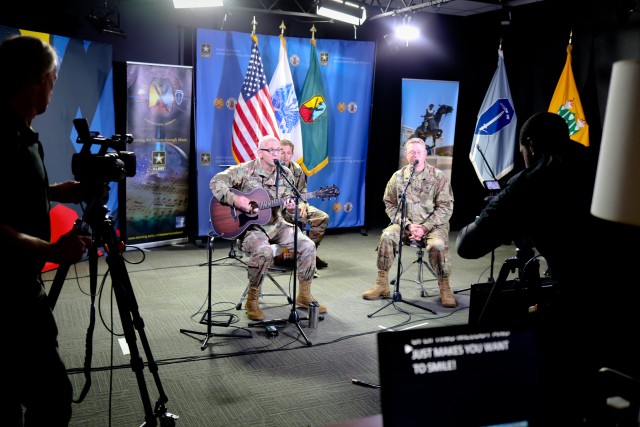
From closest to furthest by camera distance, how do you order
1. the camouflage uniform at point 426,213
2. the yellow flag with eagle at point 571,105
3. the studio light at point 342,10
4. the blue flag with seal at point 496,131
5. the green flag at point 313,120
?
the camouflage uniform at point 426,213 → the studio light at point 342,10 → the yellow flag with eagle at point 571,105 → the green flag at point 313,120 → the blue flag with seal at point 496,131

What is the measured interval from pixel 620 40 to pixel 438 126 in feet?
8.39

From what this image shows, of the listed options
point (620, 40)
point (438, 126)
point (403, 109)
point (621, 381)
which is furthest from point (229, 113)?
point (621, 381)

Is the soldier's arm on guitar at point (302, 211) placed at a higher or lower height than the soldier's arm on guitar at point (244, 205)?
lower

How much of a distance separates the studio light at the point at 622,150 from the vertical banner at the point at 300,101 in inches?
253

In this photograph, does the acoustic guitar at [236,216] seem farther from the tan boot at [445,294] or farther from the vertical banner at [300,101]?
the vertical banner at [300,101]

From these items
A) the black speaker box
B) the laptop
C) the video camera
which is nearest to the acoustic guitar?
the black speaker box

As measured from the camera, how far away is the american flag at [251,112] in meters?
7.12

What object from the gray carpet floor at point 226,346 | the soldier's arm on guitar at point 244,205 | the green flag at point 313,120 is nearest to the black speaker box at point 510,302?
the gray carpet floor at point 226,346

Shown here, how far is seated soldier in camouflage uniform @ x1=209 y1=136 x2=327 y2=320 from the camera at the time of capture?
4.59 meters

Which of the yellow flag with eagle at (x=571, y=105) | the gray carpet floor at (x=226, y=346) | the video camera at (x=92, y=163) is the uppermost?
the yellow flag with eagle at (x=571, y=105)

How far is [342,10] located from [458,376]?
617 cm

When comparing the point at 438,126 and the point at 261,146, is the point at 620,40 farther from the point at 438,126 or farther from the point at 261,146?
the point at 261,146

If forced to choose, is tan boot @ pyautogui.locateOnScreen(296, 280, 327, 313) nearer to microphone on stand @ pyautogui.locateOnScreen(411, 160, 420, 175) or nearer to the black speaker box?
microphone on stand @ pyautogui.locateOnScreen(411, 160, 420, 175)

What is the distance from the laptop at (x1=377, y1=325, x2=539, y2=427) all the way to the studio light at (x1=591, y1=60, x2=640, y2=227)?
0.33 metres
